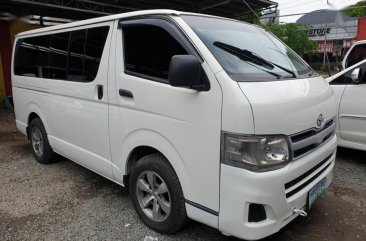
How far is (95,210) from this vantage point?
11.6 feet

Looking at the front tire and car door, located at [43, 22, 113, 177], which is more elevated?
car door, located at [43, 22, 113, 177]

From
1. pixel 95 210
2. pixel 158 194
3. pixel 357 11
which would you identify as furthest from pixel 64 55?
pixel 357 11

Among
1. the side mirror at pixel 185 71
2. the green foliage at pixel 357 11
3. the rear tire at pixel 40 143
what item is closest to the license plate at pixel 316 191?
the side mirror at pixel 185 71

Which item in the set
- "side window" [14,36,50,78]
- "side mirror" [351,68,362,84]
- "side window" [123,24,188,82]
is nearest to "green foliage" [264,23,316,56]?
"side mirror" [351,68,362,84]

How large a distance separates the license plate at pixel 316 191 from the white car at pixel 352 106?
203 centimetres

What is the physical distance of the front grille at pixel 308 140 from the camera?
2432mm

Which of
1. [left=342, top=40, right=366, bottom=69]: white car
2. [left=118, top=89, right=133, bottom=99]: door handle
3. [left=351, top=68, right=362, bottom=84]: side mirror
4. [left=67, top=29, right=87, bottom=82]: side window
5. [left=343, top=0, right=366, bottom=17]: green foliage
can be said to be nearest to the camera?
[left=118, top=89, right=133, bottom=99]: door handle

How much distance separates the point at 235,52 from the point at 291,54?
0.99 m

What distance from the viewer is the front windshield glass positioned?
2.59 metres

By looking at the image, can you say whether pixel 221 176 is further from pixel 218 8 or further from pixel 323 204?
pixel 218 8

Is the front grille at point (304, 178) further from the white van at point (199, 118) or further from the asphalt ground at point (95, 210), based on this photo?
the asphalt ground at point (95, 210)

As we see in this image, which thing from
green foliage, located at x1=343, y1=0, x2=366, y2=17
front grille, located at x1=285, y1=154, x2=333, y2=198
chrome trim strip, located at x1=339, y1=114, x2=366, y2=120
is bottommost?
front grille, located at x1=285, y1=154, x2=333, y2=198

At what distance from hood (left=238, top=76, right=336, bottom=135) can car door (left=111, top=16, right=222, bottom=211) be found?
27 centimetres

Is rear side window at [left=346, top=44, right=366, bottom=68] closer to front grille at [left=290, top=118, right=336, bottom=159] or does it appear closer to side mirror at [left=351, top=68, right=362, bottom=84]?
side mirror at [left=351, top=68, right=362, bottom=84]
